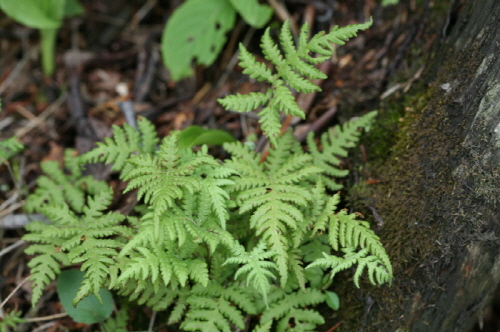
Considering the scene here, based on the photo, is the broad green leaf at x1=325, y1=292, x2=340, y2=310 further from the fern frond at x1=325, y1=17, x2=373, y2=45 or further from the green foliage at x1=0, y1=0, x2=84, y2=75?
the green foliage at x1=0, y1=0, x2=84, y2=75

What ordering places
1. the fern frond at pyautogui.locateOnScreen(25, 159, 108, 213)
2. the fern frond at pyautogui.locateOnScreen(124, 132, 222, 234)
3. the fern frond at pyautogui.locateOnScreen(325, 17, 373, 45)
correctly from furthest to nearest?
the fern frond at pyautogui.locateOnScreen(25, 159, 108, 213)
the fern frond at pyautogui.locateOnScreen(325, 17, 373, 45)
the fern frond at pyautogui.locateOnScreen(124, 132, 222, 234)

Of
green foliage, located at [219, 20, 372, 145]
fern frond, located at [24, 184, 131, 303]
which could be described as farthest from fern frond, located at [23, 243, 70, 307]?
green foliage, located at [219, 20, 372, 145]

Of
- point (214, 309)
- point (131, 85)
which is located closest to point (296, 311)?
point (214, 309)

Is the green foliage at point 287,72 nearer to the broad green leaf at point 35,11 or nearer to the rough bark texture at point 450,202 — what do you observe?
the rough bark texture at point 450,202

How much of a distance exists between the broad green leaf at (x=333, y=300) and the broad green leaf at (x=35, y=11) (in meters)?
3.43

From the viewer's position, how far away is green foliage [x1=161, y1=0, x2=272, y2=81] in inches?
153

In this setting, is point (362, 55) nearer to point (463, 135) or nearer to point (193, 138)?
point (463, 135)

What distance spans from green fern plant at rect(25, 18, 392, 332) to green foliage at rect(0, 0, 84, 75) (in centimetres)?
181

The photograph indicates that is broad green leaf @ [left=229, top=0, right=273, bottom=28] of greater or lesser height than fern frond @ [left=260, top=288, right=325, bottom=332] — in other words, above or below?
above

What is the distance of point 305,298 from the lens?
254 centimetres

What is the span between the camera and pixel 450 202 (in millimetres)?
2346

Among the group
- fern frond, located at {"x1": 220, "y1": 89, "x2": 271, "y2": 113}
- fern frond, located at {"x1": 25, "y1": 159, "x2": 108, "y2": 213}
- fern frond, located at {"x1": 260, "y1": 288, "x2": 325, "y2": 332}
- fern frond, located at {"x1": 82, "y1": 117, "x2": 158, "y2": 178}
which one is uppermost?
fern frond, located at {"x1": 220, "y1": 89, "x2": 271, "y2": 113}

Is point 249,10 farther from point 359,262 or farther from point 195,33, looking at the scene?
point 359,262

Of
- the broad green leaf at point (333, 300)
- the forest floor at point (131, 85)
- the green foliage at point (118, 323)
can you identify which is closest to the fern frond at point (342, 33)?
the forest floor at point (131, 85)
